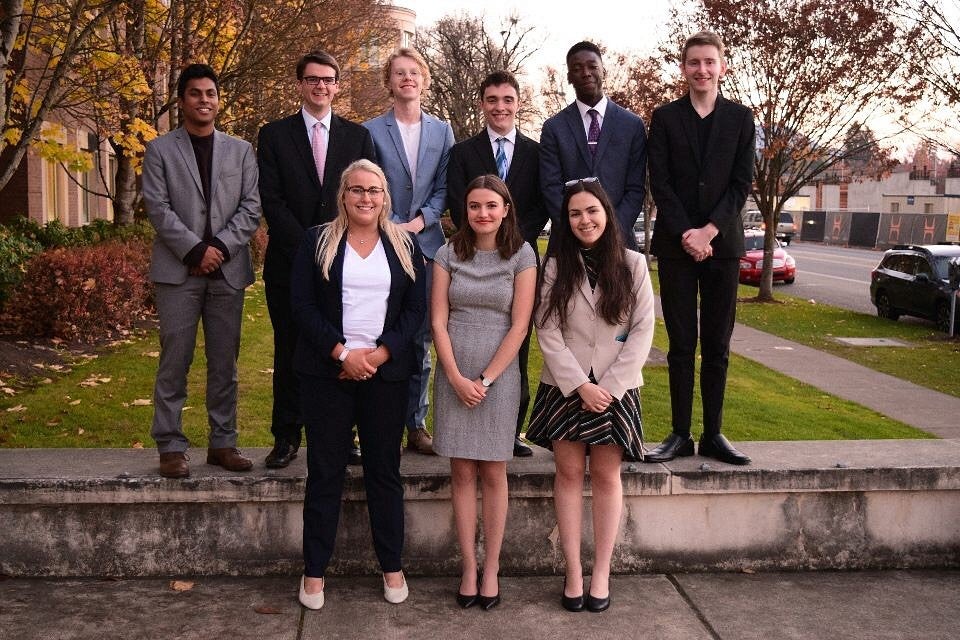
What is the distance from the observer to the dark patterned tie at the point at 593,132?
5246 mm

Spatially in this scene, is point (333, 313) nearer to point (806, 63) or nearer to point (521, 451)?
point (521, 451)

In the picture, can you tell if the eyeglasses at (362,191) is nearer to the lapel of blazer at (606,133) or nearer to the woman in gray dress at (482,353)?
the woman in gray dress at (482,353)

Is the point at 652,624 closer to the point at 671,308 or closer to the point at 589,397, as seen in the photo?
the point at 589,397

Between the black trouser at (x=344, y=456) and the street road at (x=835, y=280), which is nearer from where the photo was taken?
the black trouser at (x=344, y=456)

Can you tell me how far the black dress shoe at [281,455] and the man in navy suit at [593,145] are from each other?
1.89 metres

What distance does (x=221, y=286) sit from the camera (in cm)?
496

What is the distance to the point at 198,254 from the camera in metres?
4.80

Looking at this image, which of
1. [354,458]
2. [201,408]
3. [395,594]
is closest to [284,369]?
[354,458]

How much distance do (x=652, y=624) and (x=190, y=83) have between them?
3504mm

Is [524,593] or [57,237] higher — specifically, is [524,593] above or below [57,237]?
below

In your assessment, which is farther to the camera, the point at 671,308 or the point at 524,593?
the point at 671,308

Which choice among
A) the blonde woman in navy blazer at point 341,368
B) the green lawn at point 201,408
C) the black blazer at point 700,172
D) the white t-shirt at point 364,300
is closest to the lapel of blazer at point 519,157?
the black blazer at point 700,172

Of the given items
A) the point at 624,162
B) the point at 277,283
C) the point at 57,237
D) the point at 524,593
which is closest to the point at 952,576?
the point at 524,593

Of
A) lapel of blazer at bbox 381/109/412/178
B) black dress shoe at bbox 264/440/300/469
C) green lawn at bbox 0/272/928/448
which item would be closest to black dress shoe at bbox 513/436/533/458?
black dress shoe at bbox 264/440/300/469
